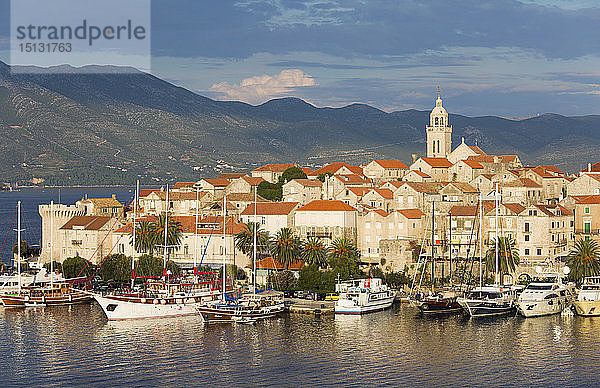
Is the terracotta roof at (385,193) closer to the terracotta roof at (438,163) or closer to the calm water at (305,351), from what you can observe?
the terracotta roof at (438,163)

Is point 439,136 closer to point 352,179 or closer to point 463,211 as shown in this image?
point 352,179

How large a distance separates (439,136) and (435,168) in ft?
70.6

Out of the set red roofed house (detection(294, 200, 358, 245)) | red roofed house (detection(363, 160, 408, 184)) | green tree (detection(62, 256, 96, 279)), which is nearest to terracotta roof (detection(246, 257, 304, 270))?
red roofed house (detection(294, 200, 358, 245))

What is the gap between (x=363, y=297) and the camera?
259ft

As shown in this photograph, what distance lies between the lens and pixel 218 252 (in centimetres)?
9675

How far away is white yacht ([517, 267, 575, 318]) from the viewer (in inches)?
3036

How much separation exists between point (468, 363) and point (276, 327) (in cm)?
1722

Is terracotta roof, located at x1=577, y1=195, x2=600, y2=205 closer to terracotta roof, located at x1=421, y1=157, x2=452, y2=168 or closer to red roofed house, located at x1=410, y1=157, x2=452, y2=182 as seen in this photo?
red roofed house, located at x1=410, y1=157, x2=452, y2=182

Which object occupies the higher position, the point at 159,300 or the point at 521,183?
the point at 521,183

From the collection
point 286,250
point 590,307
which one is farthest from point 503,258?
point 286,250

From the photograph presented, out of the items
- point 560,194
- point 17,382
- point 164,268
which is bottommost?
point 17,382

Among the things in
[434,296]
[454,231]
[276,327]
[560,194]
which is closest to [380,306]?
[434,296]

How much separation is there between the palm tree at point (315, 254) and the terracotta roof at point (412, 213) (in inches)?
361

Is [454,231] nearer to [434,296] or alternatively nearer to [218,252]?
[434,296]
